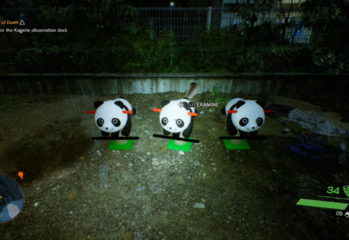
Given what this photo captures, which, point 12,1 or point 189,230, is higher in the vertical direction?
point 12,1

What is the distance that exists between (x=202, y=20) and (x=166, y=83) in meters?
3.05

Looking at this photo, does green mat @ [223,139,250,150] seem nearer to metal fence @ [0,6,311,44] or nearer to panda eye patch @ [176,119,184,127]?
panda eye patch @ [176,119,184,127]

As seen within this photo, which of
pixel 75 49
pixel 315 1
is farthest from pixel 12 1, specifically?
pixel 315 1

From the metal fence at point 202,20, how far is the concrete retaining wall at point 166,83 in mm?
1775

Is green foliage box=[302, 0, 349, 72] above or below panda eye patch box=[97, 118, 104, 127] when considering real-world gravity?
above

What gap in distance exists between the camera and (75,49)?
21.9 feet

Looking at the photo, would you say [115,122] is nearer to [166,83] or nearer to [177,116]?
[177,116]

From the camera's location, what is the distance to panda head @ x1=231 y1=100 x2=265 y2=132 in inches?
133

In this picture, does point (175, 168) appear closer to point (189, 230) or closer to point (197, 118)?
point (189, 230)

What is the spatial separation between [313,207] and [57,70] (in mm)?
7775

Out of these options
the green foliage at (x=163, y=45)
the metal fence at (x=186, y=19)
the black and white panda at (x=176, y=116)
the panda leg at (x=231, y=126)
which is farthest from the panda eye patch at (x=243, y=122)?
Answer: the metal fence at (x=186, y=19)

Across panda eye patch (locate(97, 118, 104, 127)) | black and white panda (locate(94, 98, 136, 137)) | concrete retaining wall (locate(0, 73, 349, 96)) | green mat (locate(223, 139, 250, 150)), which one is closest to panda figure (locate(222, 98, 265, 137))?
green mat (locate(223, 139, 250, 150))

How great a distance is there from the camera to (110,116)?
340cm

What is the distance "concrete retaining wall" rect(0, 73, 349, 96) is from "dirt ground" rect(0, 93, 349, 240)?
190 cm
